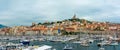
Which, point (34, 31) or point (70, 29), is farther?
point (34, 31)

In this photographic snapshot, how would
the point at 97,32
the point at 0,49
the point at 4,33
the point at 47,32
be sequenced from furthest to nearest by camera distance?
the point at 4,33 → the point at 47,32 → the point at 97,32 → the point at 0,49

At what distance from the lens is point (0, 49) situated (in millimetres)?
54625

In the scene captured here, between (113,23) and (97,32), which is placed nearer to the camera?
(97,32)

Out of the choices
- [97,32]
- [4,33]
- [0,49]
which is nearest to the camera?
[0,49]

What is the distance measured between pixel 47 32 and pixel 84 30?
788 inches

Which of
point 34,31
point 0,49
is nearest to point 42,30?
point 34,31

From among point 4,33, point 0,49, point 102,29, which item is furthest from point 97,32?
point 0,49

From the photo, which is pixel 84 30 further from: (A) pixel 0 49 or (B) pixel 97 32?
(A) pixel 0 49

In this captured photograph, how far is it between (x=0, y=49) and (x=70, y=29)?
96780mm

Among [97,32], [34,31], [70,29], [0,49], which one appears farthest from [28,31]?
[0,49]

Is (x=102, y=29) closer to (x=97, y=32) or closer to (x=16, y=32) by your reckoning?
(x=97, y=32)


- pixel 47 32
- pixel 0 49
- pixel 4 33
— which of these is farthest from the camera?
pixel 4 33

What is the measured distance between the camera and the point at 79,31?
14562cm

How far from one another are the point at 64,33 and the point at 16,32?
102 feet
